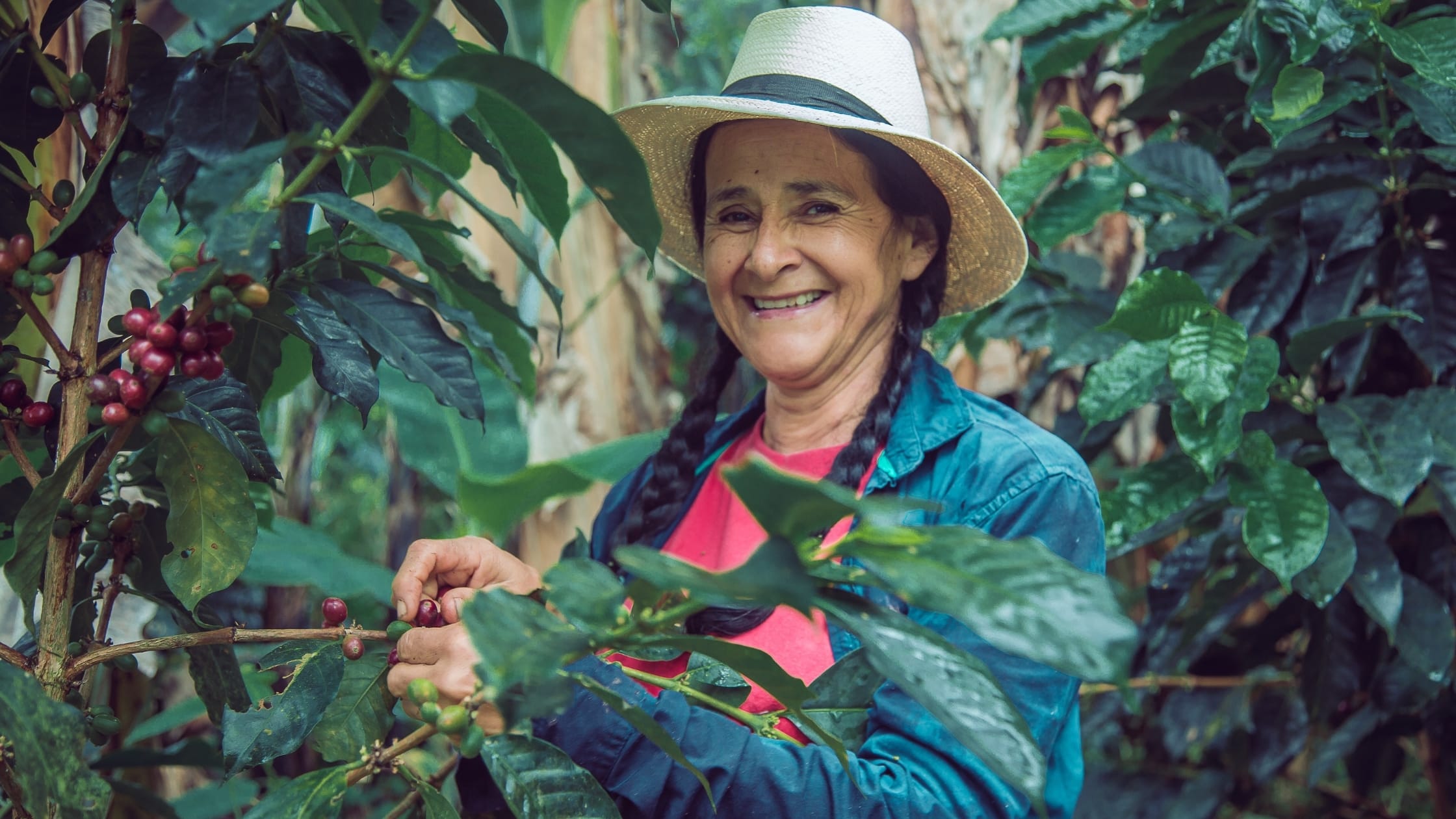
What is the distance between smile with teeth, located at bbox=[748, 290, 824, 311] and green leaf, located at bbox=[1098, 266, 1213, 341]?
376 millimetres

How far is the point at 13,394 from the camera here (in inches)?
34.1

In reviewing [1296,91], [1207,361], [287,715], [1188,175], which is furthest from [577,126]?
[1188,175]

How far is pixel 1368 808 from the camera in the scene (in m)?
2.13

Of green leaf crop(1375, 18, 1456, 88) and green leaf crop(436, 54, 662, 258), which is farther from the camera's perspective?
green leaf crop(1375, 18, 1456, 88)

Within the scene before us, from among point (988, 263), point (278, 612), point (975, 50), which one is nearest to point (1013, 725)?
point (988, 263)

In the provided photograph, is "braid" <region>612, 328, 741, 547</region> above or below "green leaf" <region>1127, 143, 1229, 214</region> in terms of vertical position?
below

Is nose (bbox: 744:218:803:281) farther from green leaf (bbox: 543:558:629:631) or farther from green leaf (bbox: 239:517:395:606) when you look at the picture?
green leaf (bbox: 239:517:395:606)

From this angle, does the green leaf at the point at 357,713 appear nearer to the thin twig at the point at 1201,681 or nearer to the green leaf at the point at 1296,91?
the green leaf at the point at 1296,91

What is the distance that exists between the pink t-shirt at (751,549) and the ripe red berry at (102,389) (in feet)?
1.85

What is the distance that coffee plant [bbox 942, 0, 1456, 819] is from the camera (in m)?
1.45

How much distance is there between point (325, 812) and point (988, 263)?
Answer: 1149mm

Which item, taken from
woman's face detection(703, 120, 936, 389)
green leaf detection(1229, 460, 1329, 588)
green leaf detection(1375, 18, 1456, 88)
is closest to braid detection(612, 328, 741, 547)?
woman's face detection(703, 120, 936, 389)

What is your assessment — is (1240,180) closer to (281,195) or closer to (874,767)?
(874,767)

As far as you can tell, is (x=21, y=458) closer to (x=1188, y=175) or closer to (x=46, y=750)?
(x=46, y=750)
